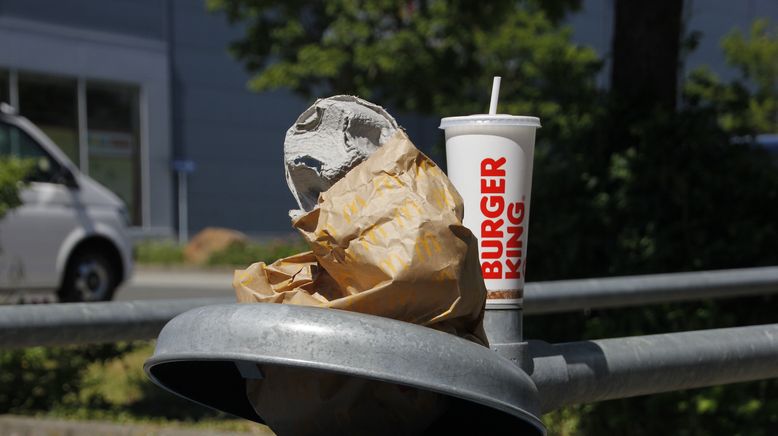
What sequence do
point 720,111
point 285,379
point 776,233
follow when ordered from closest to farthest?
point 285,379 < point 776,233 < point 720,111

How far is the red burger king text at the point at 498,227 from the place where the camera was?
6.96 ft

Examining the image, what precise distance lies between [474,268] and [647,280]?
2152 millimetres

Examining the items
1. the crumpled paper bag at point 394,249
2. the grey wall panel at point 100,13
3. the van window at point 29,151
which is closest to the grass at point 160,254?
the grey wall panel at point 100,13

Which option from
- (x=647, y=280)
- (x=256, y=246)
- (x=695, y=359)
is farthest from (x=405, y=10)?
(x=695, y=359)

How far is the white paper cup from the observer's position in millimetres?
2119

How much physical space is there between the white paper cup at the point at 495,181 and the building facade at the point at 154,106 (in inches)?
933

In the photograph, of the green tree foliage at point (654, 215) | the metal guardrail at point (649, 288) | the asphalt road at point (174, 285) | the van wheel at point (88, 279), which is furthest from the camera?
the asphalt road at point (174, 285)

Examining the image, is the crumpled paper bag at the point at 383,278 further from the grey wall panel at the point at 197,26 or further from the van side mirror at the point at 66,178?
the grey wall panel at the point at 197,26

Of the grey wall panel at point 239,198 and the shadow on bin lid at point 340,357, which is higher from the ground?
the shadow on bin lid at point 340,357

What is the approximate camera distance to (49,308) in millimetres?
2766

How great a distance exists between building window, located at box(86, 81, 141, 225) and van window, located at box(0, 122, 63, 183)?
52.3 ft

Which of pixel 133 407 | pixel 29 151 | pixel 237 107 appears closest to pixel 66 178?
pixel 29 151

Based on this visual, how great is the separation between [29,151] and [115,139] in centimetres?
1685

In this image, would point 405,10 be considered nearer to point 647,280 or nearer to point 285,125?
point 285,125
